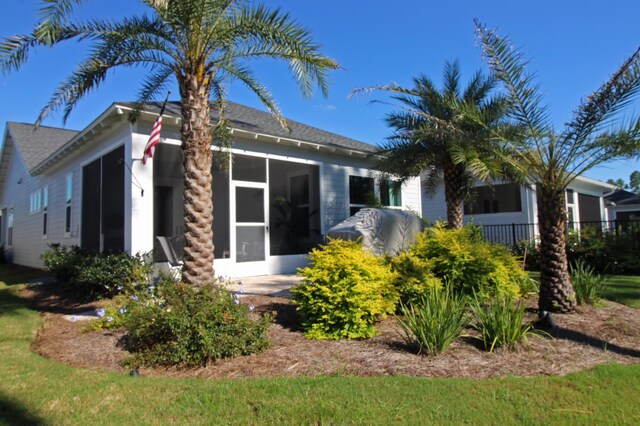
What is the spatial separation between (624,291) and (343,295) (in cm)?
663

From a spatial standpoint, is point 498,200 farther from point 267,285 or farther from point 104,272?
point 104,272

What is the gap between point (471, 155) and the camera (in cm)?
868

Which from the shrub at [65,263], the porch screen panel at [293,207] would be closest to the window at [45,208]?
the shrub at [65,263]

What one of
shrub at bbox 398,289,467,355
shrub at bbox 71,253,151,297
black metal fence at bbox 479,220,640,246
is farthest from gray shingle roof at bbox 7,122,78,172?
black metal fence at bbox 479,220,640,246

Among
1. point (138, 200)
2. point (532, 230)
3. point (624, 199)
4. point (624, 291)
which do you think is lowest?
point (624, 291)

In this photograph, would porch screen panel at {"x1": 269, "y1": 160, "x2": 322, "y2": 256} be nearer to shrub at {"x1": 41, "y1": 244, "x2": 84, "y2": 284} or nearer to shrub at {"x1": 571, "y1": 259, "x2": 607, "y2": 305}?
shrub at {"x1": 41, "y1": 244, "x2": 84, "y2": 284}

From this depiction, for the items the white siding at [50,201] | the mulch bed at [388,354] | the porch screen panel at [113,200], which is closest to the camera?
the mulch bed at [388,354]

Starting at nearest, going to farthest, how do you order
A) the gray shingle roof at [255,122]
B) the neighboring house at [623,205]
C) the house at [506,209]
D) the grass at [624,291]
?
1. the grass at [624,291]
2. the gray shingle roof at [255,122]
3. the house at [506,209]
4. the neighboring house at [623,205]

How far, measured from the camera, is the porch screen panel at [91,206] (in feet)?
38.4

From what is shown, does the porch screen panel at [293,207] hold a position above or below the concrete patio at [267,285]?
above

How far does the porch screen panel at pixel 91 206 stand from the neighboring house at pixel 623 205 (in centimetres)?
3126

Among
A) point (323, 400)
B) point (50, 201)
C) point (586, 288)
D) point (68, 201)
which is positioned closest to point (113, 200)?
point (68, 201)

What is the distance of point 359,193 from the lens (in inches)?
563

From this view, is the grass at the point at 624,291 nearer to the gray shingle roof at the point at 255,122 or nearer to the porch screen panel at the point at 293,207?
the porch screen panel at the point at 293,207
